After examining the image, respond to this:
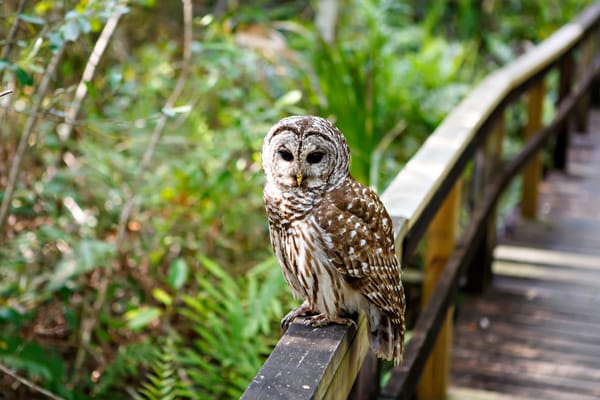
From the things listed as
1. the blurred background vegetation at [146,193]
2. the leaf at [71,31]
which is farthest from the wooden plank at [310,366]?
the leaf at [71,31]

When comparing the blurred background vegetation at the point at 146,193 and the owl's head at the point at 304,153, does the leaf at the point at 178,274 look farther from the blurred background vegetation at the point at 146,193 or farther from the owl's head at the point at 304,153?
the owl's head at the point at 304,153

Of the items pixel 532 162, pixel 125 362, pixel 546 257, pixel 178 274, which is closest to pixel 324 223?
pixel 178 274

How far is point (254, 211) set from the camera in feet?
17.1

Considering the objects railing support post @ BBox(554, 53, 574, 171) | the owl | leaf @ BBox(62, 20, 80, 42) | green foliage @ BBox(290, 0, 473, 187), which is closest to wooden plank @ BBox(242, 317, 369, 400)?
the owl

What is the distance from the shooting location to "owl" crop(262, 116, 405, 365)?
7.29 feet

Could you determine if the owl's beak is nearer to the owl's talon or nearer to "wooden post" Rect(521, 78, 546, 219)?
the owl's talon

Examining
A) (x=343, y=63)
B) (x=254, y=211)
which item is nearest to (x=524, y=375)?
(x=254, y=211)

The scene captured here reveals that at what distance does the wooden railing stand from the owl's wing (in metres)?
0.14

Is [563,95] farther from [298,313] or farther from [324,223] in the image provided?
[324,223]

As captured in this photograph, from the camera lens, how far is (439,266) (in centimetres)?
386

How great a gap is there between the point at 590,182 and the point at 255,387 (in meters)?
5.90

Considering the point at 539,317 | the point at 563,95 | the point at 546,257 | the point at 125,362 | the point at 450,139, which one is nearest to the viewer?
the point at 450,139

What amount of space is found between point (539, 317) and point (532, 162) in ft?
5.78

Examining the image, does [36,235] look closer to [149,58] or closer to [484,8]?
[149,58]
